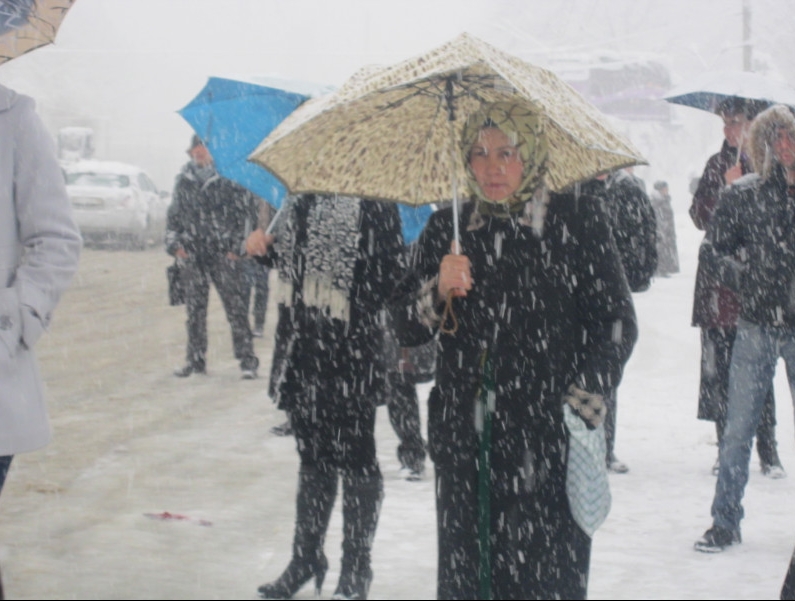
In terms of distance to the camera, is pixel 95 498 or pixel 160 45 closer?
pixel 95 498

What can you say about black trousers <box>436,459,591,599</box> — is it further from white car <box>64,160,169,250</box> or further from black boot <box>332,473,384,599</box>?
white car <box>64,160,169,250</box>

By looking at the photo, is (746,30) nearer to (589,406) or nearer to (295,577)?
(295,577)

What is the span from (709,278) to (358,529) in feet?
9.14

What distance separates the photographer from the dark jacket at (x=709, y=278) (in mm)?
7215

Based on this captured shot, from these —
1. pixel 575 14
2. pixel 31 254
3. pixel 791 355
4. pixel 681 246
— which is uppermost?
pixel 575 14

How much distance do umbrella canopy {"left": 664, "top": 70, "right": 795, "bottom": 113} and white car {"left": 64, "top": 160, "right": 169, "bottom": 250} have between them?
2173 centimetres

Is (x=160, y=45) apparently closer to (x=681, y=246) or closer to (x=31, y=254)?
(x=681, y=246)

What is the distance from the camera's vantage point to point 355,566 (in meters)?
5.33

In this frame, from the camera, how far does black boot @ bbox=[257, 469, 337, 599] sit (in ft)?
17.5

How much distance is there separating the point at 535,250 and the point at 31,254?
4.66 ft

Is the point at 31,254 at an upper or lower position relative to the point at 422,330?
upper

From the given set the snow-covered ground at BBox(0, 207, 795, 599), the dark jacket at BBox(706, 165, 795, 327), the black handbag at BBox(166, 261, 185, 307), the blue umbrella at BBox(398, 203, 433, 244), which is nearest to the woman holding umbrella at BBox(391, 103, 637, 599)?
the snow-covered ground at BBox(0, 207, 795, 599)

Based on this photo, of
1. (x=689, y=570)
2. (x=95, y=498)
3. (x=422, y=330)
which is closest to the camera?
(x=422, y=330)

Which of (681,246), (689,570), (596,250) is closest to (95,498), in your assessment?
(689,570)
